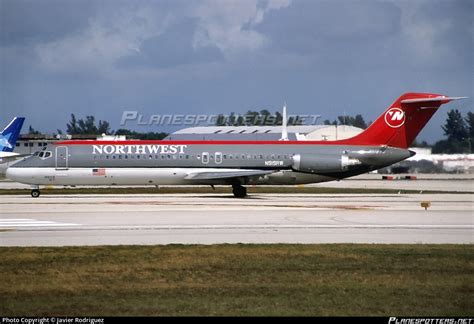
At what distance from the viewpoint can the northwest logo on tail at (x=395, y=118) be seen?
45.9 metres

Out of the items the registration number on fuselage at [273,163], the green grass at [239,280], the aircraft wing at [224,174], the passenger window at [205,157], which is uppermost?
the passenger window at [205,157]

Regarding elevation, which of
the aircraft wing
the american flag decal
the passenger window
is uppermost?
the passenger window

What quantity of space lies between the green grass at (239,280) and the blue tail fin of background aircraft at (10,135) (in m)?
59.7

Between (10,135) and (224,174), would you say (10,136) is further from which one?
(224,174)

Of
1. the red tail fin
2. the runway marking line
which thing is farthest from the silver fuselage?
the runway marking line

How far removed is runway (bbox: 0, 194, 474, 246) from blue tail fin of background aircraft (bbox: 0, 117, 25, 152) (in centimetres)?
4263

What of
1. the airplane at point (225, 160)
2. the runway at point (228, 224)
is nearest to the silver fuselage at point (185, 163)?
the airplane at point (225, 160)

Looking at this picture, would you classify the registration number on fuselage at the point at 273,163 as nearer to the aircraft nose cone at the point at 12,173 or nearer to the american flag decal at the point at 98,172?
the american flag decal at the point at 98,172

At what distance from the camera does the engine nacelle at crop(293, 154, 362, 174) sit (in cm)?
4544

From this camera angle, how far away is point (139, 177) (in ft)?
150

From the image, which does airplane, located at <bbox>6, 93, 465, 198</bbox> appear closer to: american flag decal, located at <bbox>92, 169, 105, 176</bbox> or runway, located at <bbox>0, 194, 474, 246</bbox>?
american flag decal, located at <bbox>92, 169, 105, 176</bbox>

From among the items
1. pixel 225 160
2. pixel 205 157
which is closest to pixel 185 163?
pixel 205 157

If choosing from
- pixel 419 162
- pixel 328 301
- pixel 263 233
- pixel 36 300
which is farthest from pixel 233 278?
pixel 419 162

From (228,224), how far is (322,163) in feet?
66.7
